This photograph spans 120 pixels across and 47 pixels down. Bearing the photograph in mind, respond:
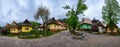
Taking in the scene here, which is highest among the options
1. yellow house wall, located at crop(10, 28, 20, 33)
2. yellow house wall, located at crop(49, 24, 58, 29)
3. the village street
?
yellow house wall, located at crop(49, 24, 58, 29)

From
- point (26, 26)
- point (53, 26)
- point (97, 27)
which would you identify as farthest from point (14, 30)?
point (97, 27)

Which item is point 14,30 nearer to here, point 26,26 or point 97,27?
point 26,26

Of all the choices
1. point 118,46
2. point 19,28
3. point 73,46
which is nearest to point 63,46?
point 73,46

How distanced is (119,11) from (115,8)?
4.72ft

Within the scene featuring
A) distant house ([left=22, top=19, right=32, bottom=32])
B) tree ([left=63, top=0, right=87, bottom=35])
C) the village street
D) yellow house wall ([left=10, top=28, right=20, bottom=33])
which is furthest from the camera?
distant house ([left=22, top=19, right=32, bottom=32])

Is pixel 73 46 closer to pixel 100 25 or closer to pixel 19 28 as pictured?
pixel 19 28

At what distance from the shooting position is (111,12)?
62.7 m

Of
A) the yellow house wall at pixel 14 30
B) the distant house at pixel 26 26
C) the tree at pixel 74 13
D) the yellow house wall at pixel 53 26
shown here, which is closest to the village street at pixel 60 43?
the tree at pixel 74 13

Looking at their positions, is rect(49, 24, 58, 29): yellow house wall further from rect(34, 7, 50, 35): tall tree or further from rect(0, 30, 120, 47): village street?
rect(0, 30, 120, 47): village street

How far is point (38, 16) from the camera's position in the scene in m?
67.2

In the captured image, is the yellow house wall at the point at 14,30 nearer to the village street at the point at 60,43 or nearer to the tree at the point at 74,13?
the tree at the point at 74,13

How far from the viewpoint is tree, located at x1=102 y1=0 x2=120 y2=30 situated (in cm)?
6206

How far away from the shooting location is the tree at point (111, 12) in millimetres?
62059

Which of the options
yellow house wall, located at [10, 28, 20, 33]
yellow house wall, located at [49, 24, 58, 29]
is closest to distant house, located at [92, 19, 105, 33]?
yellow house wall, located at [49, 24, 58, 29]
